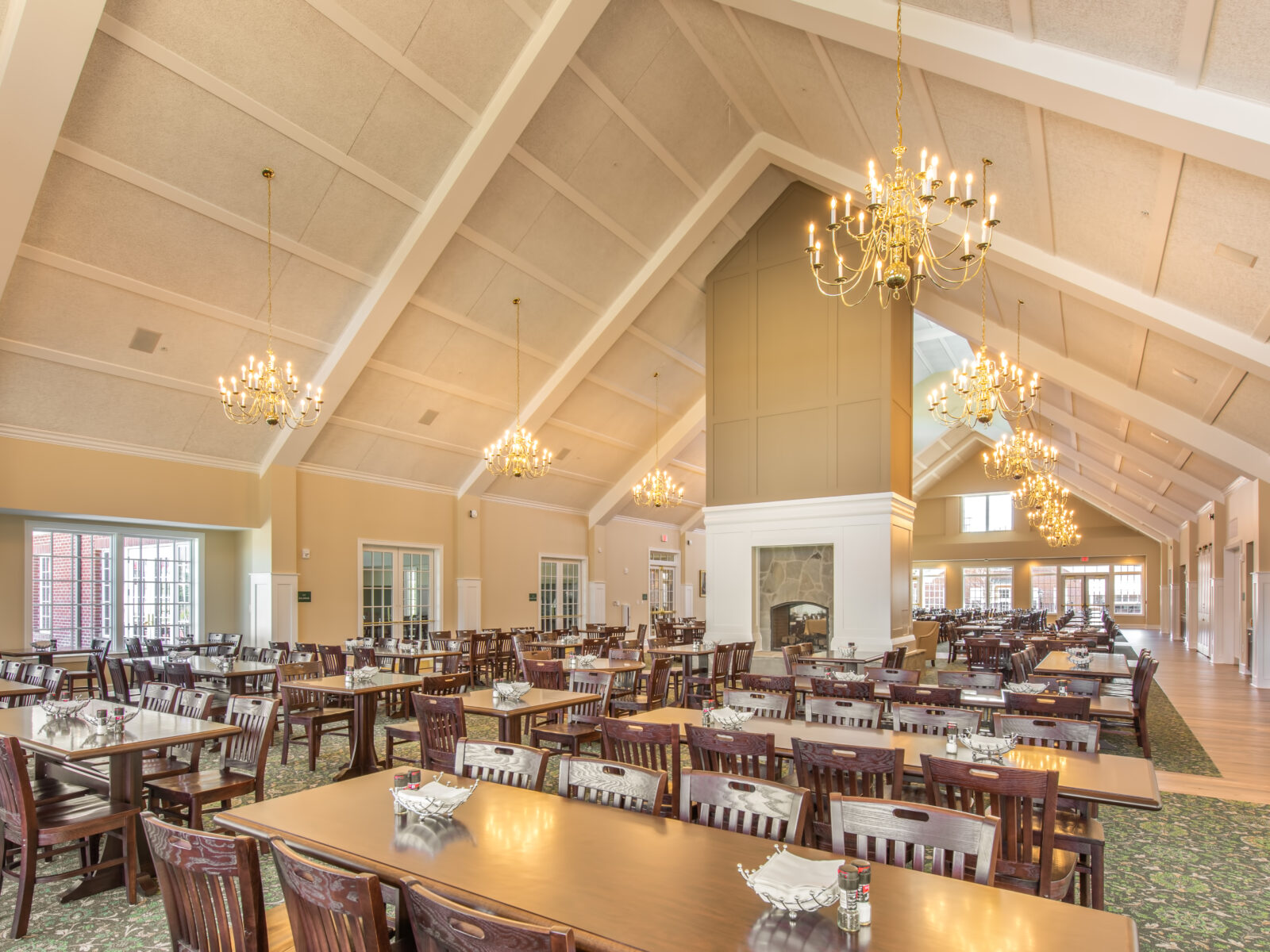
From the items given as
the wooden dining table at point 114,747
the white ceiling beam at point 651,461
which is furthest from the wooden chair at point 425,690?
the white ceiling beam at point 651,461

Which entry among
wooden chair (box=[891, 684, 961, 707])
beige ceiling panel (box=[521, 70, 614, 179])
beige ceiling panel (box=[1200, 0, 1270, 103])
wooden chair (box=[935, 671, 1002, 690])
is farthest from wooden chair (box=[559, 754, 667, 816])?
beige ceiling panel (box=[521, 70, 614, 179])

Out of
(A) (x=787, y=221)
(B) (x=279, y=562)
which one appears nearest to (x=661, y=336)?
(A) (x=787, y=221)

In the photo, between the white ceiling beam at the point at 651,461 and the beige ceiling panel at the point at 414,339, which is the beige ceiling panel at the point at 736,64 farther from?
the white ceiling beam at the point at 651,461

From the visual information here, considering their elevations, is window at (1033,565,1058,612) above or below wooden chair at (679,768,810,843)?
below

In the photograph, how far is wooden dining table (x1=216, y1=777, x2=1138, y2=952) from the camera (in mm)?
1717

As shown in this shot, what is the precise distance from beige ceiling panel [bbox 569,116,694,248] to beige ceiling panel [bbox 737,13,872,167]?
79.5 inches

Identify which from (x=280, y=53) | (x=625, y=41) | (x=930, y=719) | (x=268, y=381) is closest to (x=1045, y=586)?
(x=625, y=41)

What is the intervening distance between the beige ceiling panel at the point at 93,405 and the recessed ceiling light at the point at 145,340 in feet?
1.61

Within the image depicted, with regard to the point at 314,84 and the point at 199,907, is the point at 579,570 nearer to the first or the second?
the point at 314,84

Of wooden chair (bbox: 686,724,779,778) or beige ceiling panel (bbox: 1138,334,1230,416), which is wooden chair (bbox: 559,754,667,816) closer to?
wooden chair (bbox: 686,724,779,778)

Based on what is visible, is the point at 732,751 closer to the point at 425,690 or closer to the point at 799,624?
the point at 425,690

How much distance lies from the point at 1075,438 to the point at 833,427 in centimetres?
848

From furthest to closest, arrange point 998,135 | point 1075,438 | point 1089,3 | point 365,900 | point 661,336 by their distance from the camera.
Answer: point 1075,438 < point 661,336 < point 998,135 < point 1089,3 < point 365,900

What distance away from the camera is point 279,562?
10.9 m
